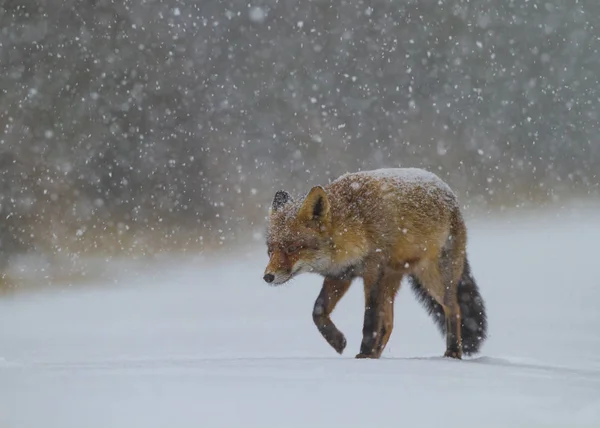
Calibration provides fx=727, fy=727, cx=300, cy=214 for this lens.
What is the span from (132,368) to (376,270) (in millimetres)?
2192

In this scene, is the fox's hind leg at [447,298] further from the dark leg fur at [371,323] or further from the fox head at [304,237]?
the fox head at [304,237]

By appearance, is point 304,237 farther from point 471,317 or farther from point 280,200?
point 471,317

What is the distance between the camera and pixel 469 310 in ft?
22.7

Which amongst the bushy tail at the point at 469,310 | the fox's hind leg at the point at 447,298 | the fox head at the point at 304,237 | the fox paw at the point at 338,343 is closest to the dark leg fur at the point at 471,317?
the bushy tail at the point at 469,310

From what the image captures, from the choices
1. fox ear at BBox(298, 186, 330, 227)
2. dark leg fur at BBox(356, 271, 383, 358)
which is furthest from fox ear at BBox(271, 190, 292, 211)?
dark leg fur at BBox(356, 271, 383, 358)

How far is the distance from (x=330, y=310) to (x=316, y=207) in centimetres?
92

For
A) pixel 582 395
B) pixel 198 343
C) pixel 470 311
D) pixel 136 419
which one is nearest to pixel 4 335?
pixel 198 343

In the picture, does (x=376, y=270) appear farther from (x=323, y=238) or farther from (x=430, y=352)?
(x=430, y=352)

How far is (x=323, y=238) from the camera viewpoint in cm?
612

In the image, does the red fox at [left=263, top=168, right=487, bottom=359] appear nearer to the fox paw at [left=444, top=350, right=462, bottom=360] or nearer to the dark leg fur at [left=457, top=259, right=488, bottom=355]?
the fox paw at [left=444, top=350, right=462, bottom=360]

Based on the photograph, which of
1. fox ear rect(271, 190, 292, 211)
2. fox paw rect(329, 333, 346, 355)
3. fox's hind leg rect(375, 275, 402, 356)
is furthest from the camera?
fox ear rect(271, 190, 292, 211)

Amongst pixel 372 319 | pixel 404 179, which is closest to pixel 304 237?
pixel 372 319

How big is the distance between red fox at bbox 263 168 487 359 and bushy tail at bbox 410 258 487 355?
0.52ft

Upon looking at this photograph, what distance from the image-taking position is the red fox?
605 centimetres
